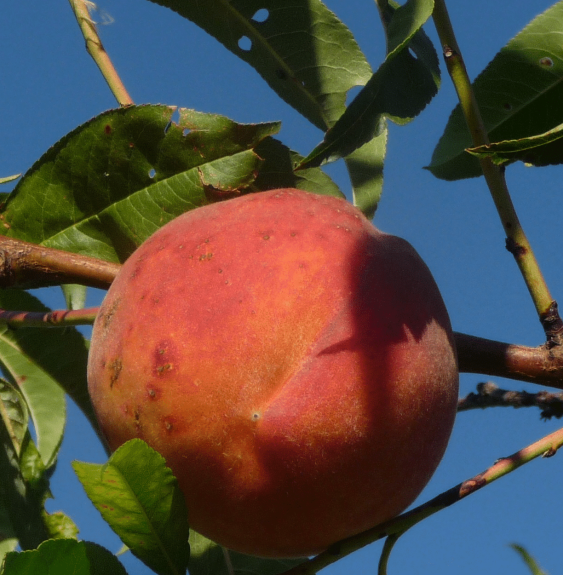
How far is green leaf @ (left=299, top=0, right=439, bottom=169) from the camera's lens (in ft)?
3.45

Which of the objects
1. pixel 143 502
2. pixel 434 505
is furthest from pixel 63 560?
pixel 434 505

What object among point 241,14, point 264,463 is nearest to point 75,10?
point 241,14

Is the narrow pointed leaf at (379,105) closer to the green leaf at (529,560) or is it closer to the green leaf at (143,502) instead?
the green leaf at (143,502)

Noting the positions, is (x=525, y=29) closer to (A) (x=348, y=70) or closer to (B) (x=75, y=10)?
(A) (x=348, y=70)

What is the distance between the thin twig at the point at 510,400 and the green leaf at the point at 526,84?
17.6 inches

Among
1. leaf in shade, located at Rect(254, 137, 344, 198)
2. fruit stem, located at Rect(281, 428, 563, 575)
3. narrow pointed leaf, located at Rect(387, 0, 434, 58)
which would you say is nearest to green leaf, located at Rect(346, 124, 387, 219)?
leaf in shade, located at Rect(254, 137, 344, 198)

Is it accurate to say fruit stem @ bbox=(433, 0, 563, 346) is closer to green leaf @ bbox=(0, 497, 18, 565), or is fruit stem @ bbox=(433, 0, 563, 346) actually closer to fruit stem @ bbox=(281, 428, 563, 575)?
fruit stem @ bbox=(281, 428, 563, 575)

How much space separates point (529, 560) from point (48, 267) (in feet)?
2.91

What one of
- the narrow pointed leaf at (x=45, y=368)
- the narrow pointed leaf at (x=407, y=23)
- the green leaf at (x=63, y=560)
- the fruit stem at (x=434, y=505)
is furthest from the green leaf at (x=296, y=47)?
the green leaf at (x=63, y=560)

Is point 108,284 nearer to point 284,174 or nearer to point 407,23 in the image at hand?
point 284,174

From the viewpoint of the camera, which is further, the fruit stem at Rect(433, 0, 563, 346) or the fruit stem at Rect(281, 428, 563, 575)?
the fruit stem at Rect(433, 0, 563, 346)

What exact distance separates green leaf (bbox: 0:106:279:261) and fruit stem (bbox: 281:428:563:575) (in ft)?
1.90

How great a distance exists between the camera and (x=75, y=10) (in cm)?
146

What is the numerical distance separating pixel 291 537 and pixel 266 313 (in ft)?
0.94
